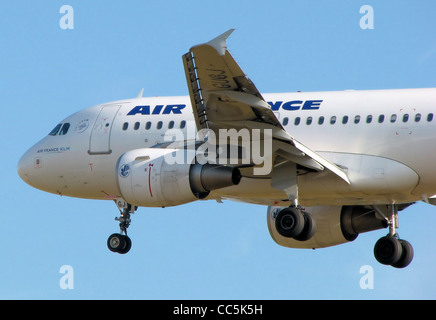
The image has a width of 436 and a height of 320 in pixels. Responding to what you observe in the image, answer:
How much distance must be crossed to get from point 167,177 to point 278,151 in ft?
9.65

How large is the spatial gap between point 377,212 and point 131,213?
24.4ft

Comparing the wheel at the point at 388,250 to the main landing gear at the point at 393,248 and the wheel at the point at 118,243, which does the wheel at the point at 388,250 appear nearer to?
the main landing gear at the point at 393,248

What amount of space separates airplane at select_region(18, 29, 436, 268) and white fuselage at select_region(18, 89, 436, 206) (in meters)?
0.03

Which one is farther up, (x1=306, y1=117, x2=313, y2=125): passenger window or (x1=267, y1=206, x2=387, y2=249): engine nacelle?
(x1=306, y1=117, x2=313, y2=125): passenger window

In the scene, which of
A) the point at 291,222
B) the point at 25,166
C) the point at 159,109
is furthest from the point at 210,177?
the point at 25,166

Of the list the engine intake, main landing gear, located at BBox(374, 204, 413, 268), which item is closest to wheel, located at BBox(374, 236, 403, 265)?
main landing gear, located at BBox(374, 204, 413, 268)

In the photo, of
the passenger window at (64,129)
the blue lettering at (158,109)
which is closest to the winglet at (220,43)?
the blue lettering at (158,109)

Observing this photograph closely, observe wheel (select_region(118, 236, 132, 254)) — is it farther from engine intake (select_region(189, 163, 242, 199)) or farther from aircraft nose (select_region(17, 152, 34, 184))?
engine intake (select_region(189, 163, 242, 199))

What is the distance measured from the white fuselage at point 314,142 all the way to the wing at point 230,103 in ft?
2.65

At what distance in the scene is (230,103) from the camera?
2689 cm

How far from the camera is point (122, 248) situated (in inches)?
1308

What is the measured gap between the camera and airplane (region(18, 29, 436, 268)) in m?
27.2

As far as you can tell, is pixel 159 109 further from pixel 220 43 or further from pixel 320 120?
pixel 220 43

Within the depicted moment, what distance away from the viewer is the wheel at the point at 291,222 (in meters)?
28.5
